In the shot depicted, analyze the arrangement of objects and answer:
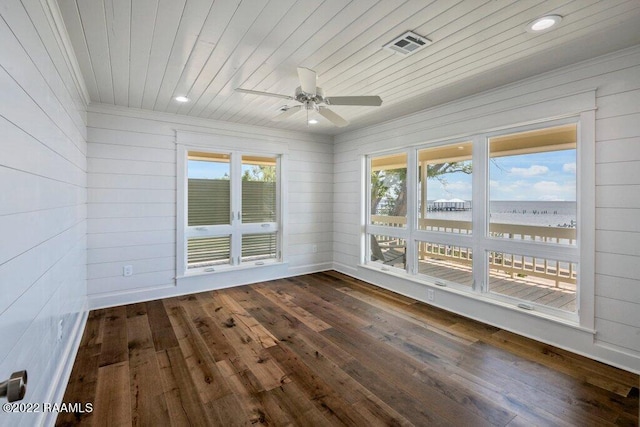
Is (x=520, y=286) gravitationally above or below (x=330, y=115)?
below

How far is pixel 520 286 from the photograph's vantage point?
3.22 m

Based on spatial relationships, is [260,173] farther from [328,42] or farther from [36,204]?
[36,204]

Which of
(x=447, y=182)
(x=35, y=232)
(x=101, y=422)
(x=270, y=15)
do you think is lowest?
(x=101, y=422)

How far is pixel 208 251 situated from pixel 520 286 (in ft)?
13.8

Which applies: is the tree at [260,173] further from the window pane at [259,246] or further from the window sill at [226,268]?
the window sill at [226,268]

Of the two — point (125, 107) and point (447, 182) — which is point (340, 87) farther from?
point (125, 107)

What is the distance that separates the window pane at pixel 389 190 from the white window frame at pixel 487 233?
0.36 ft

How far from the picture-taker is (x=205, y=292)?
4.44m

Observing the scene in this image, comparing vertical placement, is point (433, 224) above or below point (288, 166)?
below

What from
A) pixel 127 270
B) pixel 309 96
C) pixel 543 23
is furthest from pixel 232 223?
pixel 543 23

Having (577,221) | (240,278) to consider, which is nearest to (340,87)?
(577,221)

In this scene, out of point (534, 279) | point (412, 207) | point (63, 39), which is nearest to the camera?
point (63, 39)

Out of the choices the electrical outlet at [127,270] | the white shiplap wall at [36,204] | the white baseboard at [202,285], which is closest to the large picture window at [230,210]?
the white baseboard at [202,285]

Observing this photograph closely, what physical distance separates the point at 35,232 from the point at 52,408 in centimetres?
120
